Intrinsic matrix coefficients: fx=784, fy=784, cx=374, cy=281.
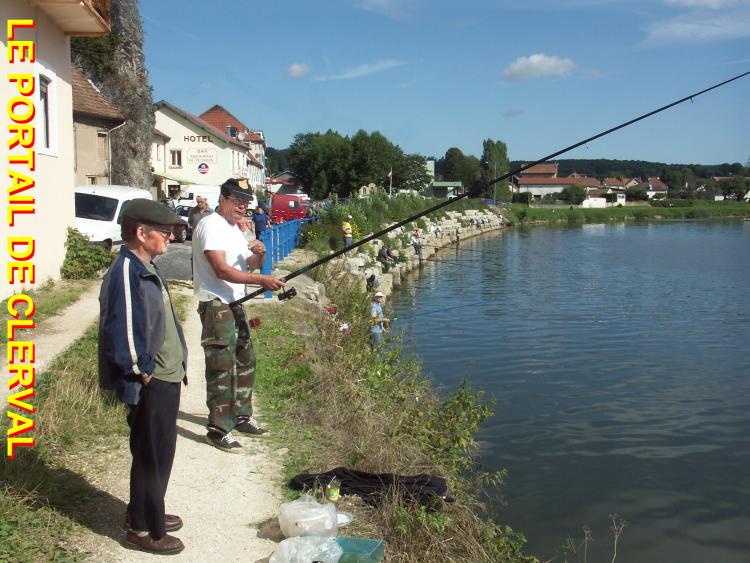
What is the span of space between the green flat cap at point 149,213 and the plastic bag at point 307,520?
190cm

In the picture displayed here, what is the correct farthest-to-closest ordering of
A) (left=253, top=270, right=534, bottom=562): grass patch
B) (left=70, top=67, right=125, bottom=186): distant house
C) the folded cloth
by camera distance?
(left=70, top=67, right=125, bottom=186): distant house → the folded cloth → (left=253, top=270, right=534, bottom=562): grass patch

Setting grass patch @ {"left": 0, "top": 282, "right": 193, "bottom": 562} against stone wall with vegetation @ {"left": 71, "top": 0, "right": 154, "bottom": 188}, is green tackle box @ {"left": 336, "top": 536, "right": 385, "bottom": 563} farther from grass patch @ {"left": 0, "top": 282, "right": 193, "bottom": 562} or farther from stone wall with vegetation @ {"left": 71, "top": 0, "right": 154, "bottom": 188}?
stone wall with vegetation @ {"left": 71, "top": 0, "right": 154, "bottom": 188}

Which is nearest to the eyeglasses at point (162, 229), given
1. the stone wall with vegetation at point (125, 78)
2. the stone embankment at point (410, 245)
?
the stone embankment at point (410, 245)

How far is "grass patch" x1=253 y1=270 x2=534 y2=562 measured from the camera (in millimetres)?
5305

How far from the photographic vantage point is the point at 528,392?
13359mm

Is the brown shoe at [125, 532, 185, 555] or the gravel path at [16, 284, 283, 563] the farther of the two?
the gravel path at [16, 284, 283, 563]

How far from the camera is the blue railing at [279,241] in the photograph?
17.0 m

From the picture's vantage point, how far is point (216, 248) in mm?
5965

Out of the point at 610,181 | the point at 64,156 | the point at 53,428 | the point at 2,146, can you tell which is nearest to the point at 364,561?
the point at 53,428

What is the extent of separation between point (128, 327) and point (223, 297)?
1.95m

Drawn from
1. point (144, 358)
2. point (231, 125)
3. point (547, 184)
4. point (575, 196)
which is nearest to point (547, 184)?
point (547, 184)

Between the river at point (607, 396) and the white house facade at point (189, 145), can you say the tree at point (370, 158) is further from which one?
the river at point (607, 396)

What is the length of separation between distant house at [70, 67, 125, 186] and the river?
1141 cm

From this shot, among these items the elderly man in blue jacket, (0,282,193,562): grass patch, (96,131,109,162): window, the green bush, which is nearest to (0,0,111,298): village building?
the green bush
